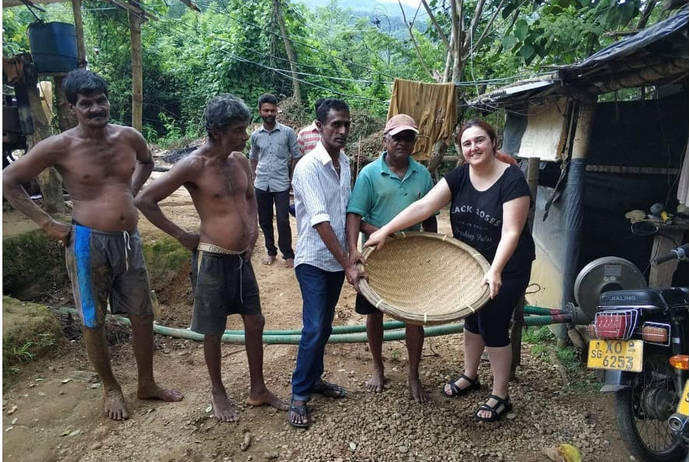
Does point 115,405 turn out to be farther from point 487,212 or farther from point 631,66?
point 631,66

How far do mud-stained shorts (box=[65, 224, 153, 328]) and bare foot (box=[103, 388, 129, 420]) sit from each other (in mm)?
481

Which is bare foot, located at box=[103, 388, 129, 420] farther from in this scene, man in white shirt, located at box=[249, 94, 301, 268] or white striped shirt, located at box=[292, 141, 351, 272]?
man in white shirt, located at box=[249, 94, 301, 268]

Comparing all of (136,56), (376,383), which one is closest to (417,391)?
(376,383)

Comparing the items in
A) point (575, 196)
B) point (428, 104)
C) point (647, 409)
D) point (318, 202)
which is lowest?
point (647, 409)

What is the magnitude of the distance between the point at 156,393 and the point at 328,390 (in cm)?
116

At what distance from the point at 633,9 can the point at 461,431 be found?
407 cm

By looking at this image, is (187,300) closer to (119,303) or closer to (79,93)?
(119,303)

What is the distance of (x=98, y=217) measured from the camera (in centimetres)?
291

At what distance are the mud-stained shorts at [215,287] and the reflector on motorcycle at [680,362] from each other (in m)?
2.39

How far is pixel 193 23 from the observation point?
1845 cm

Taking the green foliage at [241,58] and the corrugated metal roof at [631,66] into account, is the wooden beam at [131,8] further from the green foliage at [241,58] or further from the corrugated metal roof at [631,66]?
the corrugated metal roof at [631,66]

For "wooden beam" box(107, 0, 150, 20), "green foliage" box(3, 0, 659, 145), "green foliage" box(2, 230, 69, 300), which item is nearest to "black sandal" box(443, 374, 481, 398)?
"green foliage" box(2, 230, 69, 300)

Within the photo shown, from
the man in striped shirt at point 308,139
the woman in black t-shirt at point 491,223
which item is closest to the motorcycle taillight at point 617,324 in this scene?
the woman in black t-shirt at point 491,223

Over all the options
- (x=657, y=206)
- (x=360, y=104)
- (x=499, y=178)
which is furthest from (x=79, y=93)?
(x=360, y=104)
